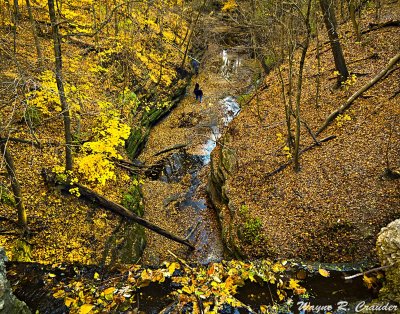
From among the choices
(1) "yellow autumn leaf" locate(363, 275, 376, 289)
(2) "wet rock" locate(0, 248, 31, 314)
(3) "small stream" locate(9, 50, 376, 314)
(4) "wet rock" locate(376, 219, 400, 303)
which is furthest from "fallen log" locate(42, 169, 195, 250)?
(4) "wet rock" locate(376, 219, 400, 303)

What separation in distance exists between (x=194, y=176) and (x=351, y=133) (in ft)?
27.7

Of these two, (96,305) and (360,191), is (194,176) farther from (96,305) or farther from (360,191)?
(96,305)

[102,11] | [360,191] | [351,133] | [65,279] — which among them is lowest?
[65,279]

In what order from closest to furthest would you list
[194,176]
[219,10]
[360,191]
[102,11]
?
[360,191]
[194,176]
[102,11]
[219,10]

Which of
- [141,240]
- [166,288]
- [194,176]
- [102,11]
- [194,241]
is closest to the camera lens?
[166,288]

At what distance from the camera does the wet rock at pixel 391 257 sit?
569cm

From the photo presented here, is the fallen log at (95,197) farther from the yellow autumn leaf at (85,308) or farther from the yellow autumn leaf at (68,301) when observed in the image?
the yellow autumn leaf at (85,308)

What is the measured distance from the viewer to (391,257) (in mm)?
5996

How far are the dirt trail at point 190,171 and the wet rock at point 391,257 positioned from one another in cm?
582

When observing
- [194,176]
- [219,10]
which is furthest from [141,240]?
[219,10]

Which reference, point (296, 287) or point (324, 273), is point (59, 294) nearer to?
point (296, 287)

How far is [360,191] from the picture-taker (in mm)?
8984

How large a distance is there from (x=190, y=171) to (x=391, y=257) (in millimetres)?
11891

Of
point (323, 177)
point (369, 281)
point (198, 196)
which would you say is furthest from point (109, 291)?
point (198, 196)
